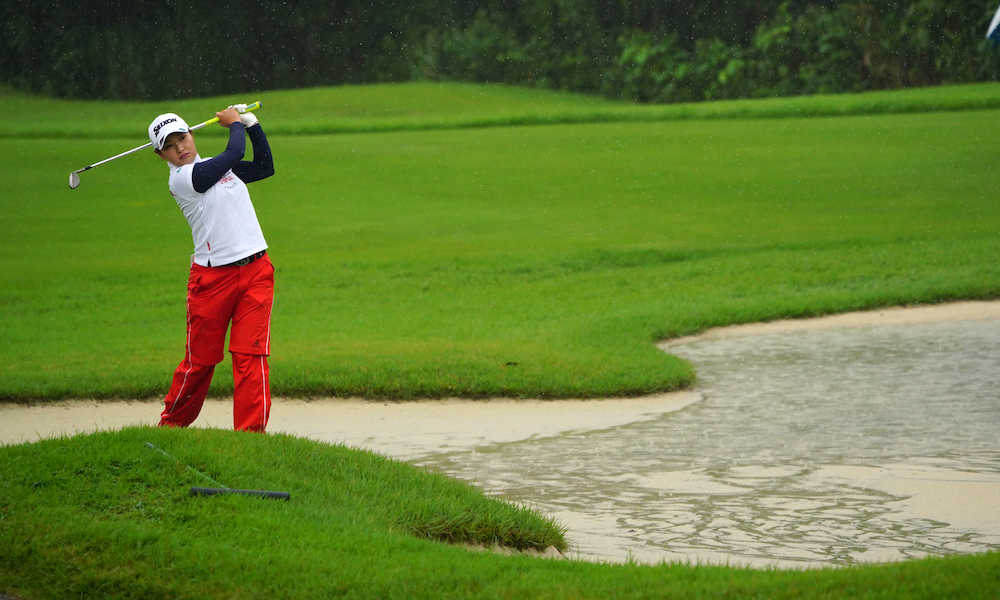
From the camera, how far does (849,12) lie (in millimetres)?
43344

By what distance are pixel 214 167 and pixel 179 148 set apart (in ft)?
0.98

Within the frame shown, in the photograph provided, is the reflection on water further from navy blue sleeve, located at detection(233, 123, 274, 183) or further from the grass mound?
navy blue sleeve, located at detection(233, 123, 274, 183)

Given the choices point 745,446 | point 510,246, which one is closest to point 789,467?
point 745,446

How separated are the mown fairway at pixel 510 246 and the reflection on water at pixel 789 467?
1.17 m

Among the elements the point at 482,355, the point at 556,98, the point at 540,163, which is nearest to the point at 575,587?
the point at 482,355

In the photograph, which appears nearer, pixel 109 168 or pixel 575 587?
pixel 575 587

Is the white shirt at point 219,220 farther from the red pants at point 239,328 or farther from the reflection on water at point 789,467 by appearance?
the reflection on water at point 789,467

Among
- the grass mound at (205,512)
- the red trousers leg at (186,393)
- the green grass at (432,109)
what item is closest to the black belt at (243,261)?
the red trousers leg at (186,393)

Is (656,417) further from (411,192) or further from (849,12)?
(849,12)

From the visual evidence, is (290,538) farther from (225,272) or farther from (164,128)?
(164,128)

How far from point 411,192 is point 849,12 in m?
27.1

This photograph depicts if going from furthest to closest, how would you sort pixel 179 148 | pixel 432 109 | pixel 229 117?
1. pixel 432 109
2. pixel 229 117
3. pixel 179 148

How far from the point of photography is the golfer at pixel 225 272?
687cm

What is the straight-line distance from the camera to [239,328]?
22.7ft
